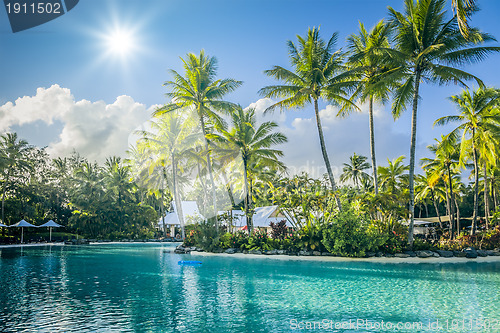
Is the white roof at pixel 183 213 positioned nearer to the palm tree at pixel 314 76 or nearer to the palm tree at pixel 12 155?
the palm tree at pixel 12 155

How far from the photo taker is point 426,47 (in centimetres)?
1739

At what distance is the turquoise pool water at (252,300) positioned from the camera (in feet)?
21.1

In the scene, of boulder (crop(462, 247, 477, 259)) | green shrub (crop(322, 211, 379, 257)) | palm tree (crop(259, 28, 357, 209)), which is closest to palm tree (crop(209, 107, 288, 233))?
palm tree (crop(259, 28, 357, 209))

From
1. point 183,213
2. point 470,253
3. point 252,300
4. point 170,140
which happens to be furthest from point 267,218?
point 252,300

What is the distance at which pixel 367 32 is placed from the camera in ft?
69.3

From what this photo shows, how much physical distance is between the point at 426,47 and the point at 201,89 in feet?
44.2

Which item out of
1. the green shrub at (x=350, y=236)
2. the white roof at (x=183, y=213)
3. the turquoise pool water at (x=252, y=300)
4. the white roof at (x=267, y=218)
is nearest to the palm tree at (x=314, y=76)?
the green shrub at (x=350, y=236)

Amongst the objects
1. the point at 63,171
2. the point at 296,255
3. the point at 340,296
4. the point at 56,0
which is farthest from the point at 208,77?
the point at 63,171

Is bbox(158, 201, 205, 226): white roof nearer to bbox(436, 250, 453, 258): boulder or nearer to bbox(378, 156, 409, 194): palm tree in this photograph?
bbox(378, 156, 409, 194): palm tree

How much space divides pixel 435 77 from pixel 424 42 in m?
1.93

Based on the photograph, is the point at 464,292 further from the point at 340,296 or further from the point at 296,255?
the point at 296,255

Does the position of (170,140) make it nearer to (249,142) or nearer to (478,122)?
(249,142)

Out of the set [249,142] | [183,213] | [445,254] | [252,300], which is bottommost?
[445,254]

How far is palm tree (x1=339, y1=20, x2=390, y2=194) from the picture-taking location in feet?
62.0
